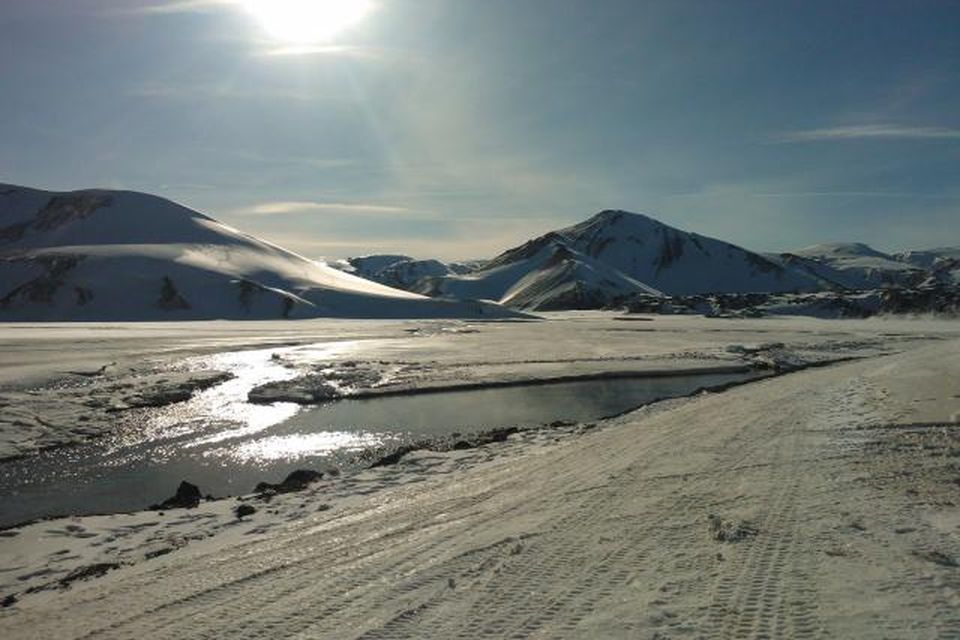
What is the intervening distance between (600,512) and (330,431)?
12900 millimetres

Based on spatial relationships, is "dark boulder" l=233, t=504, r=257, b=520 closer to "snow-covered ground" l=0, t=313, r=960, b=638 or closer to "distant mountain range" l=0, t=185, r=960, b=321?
"snow-covered ground" l=0, t=313, r=960, b=638

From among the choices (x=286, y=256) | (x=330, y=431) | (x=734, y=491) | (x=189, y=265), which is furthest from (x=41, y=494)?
(x=286, y=256)

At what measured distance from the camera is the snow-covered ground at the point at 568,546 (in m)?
6.75

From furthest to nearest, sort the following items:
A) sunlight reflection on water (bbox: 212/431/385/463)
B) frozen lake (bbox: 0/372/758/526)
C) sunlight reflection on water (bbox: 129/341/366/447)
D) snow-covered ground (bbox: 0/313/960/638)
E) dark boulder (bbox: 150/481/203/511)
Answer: sunlight reflection on water (bbox: 129/341/366/447) → sunlight reflection on water (bbox: 212/431/385/463) → frozen lake (bbox: 0/372/758/526) → dark boulder (bbox: 150/481/203/511) → snow-covered ground (bbox: 0/313/960/638)

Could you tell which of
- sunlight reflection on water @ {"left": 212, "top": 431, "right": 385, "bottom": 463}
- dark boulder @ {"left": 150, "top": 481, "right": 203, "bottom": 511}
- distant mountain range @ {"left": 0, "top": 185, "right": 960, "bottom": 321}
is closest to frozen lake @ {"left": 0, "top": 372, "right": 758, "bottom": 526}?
sunlight reflection on water @ {"left": 212, "top": 431, "right": 385, "bottom": 463}

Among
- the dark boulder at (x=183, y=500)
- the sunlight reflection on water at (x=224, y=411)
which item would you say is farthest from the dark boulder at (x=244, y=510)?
the sunlight reflection on water at (x=224, y=411)

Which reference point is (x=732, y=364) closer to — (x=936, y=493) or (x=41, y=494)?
(x=936, y=493)

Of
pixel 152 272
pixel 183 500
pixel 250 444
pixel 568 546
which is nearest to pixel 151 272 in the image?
pixel 152 272

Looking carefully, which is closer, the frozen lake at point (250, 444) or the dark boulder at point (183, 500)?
the dark boulder at point (183, 500)

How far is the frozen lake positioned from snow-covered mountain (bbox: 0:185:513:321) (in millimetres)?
82487

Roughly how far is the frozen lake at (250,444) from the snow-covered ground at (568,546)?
2.50 m

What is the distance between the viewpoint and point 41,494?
1444cm

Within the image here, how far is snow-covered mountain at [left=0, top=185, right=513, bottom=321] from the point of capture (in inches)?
3994

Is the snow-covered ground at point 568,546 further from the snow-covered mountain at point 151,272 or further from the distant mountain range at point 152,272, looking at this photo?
the snow-covered mountain at point 151,272
